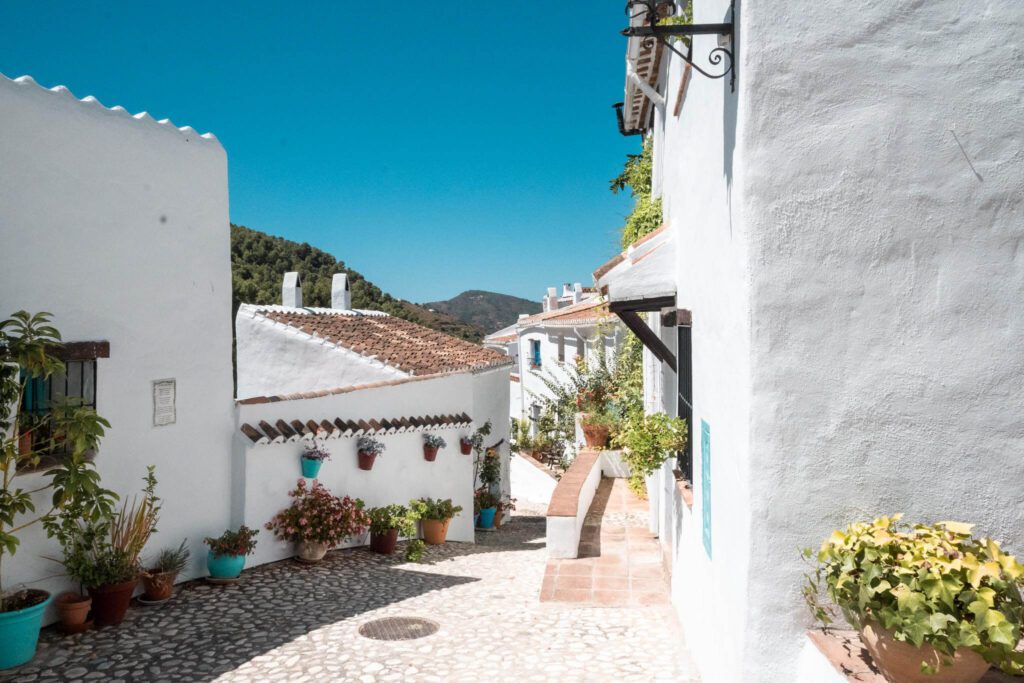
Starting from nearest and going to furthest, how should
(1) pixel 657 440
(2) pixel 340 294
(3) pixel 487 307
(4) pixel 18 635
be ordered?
1. (4) pixel 18 635
2. (1) pixel 657 440
3. (2) pixel 340 294
4. (3) pixel 487 307

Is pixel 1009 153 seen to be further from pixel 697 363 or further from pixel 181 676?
pixel 181 676

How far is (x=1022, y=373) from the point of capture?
3.53 m

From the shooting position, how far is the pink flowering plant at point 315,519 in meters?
9.72

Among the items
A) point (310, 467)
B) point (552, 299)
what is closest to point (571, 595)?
point (310, 467)

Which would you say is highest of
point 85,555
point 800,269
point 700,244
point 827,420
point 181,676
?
point 700,244

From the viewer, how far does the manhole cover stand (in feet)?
22.5

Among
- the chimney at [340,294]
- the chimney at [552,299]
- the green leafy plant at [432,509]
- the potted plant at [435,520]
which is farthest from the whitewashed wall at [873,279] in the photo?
the chimney at [552,299]

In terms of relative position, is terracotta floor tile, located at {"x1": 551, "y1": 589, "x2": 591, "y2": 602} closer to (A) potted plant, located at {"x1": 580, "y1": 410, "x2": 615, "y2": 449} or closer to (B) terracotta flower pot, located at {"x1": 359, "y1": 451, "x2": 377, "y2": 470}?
(B) terracotta flower pot, located at {"x1": 359, "y1": 451, "x2": 377, "y2": 470}

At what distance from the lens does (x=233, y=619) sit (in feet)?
24.4

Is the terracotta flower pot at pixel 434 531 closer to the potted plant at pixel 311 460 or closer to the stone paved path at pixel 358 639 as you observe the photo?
the potted plant at pixel 311 460

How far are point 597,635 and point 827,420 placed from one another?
12.9ft

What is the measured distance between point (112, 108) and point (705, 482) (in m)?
7.22

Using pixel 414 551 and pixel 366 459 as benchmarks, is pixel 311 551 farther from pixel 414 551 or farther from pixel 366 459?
pixel 366 459

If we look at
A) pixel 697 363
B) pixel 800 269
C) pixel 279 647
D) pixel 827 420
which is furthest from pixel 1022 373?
pixel 279 647
